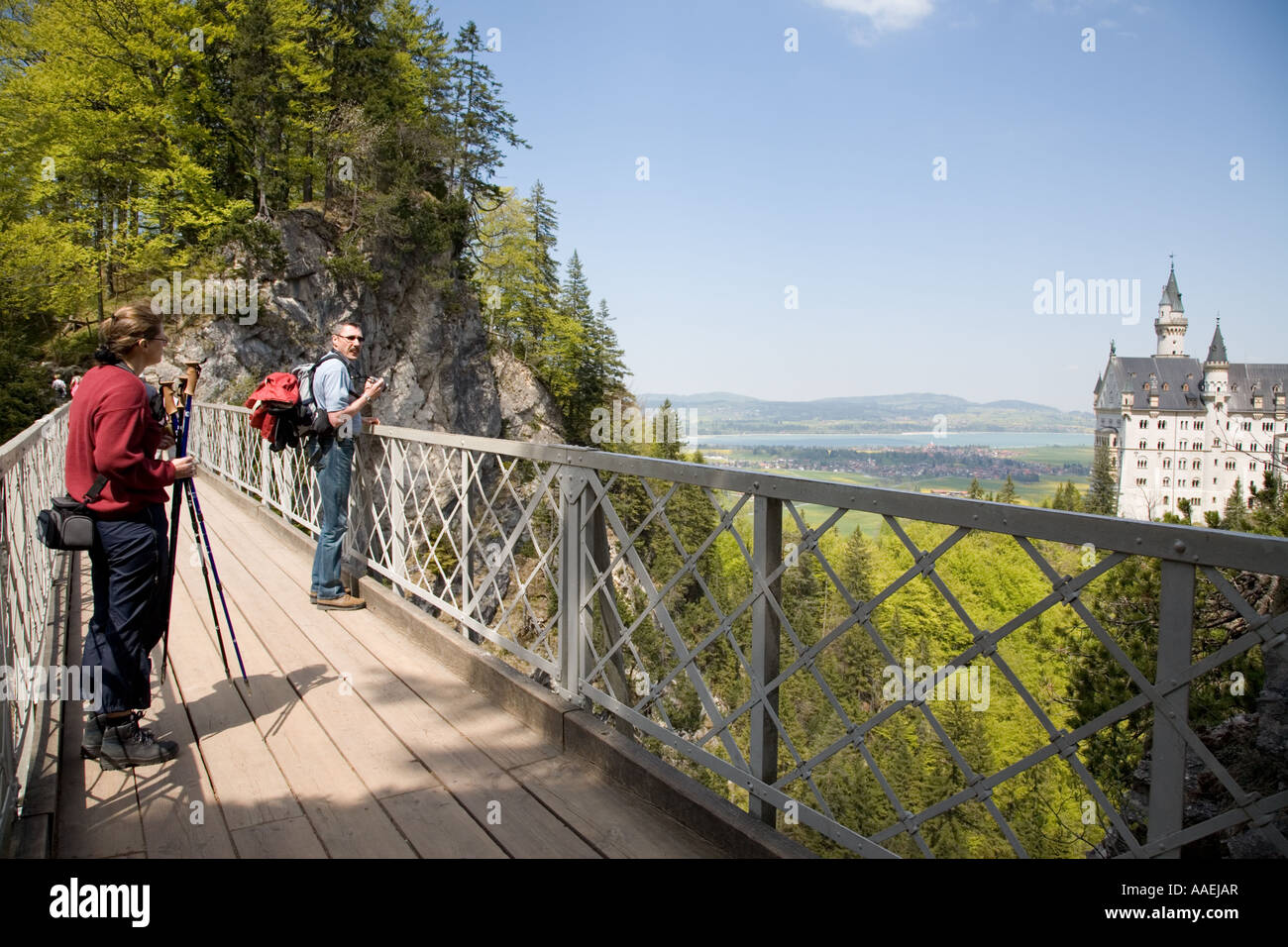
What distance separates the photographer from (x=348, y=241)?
3084cm

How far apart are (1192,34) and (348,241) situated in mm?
138240

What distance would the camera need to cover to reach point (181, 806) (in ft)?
9.09

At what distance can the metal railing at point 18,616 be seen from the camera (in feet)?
7.88

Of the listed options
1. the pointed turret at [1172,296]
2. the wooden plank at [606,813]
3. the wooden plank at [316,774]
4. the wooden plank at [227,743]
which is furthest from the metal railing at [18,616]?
the pointed turret at [1172,296]

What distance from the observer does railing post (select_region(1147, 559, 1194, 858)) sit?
1465 mm

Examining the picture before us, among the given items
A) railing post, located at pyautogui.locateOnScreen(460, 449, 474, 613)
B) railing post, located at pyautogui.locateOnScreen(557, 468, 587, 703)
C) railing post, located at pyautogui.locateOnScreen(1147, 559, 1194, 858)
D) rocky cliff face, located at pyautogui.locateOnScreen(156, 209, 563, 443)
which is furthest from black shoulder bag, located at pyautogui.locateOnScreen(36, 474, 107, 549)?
rocky cliff face, located at pyautogui.locateOnScreen(156, 209, 563, 443)

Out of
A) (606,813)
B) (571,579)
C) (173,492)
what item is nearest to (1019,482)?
(571,579)

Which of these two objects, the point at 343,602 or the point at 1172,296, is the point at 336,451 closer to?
the point at 343,602

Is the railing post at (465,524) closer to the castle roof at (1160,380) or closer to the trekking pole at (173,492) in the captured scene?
the trekking pole at (173,492)

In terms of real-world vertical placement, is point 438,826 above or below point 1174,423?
below

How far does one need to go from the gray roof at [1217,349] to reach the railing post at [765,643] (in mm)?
105701

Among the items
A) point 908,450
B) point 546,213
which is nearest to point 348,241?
point 546,213

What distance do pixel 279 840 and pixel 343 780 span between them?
44 cm

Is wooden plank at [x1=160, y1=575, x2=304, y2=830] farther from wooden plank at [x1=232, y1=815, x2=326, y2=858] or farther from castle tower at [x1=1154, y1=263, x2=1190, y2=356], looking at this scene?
castle tower at [x1=1154, y1=263, x2=1190, y2=356]
